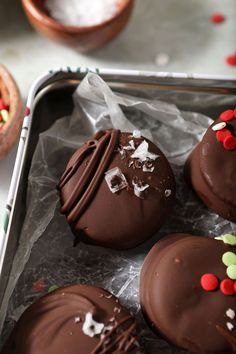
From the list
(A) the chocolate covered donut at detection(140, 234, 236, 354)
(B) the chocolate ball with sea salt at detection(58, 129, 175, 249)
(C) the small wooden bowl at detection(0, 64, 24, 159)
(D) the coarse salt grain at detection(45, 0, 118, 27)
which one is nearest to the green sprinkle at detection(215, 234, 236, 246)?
(A) the chocolate covered donut at detection(140, 234, 236, 354)

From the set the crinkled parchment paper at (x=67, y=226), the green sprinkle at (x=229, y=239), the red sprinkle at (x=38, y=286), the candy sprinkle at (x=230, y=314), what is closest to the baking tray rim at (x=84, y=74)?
the crinkled parchment paper at (x=67, y=226)

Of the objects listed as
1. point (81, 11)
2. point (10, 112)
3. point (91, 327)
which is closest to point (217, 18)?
point (81, 11)

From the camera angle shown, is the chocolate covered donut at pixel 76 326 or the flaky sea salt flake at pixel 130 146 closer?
the chocolate covered donut at pixel 76 326

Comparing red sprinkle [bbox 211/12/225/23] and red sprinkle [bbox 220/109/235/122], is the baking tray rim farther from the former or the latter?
red sprinkle [bbox 211/12/225/23]

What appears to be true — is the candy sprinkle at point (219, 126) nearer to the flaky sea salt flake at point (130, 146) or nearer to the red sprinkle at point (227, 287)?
the flaky sea salt flake at point (130, 146)

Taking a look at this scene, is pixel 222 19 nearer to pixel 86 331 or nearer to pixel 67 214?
pixel 67 214

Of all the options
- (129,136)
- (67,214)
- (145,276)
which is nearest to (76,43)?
(129,136)

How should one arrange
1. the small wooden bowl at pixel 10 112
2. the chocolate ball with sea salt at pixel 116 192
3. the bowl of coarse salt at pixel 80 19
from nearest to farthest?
the chocolate ball with sea salt at pixel 116 192
the small wooden bowl at pixel 10 112
the bowl of coarse salt at pixel 80 19
